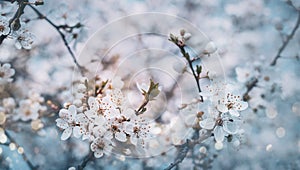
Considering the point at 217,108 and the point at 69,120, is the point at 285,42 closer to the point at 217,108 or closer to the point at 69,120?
the point at 217,108

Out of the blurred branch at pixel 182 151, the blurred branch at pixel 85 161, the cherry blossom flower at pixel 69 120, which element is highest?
the cherry blossom flower at pixel 69 120

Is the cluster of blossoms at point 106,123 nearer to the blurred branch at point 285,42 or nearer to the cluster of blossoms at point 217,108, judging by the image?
the cluster of blossoms at point 217,108

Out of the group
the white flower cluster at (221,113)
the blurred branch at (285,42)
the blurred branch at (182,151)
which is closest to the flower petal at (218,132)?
the white flower cluster at (221,113)

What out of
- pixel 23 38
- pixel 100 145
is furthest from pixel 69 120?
pixel 23 38

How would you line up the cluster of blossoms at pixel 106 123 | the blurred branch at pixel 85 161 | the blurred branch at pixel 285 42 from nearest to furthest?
the cluster of blossoms at pixel 106 123 → the blurred branch at pixel 85 161 → the blurred branch at pixel 285 42

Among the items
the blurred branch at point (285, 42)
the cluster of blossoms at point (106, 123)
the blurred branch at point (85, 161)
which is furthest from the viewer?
the blurred branch at point (285, 42)

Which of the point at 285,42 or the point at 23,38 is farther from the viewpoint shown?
the point at 285,42

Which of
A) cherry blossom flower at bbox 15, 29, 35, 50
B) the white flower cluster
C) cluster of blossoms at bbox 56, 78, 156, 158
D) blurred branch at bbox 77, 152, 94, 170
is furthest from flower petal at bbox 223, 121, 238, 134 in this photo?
cherry blossom flower at bbox 15, 29, 35, 50
